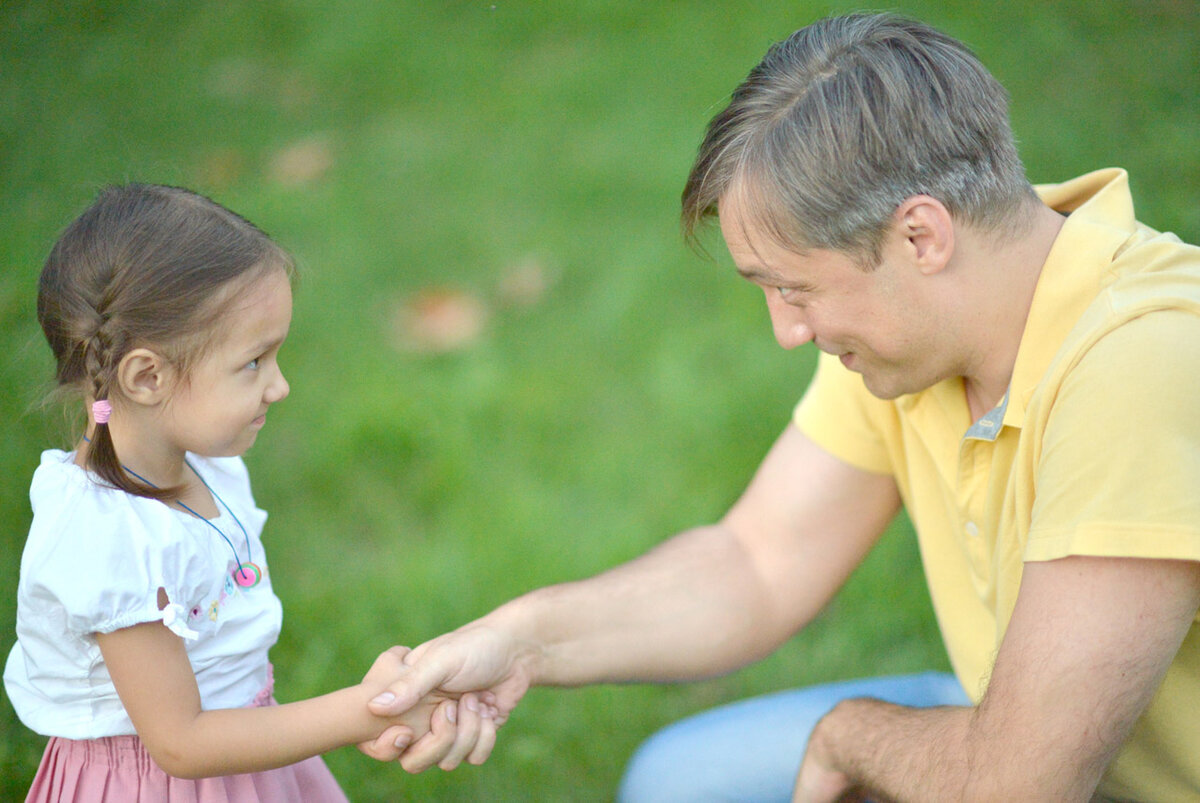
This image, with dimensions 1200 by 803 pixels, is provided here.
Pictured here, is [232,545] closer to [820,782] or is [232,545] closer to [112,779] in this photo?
[112,779]

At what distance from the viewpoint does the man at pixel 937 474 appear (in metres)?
1.64

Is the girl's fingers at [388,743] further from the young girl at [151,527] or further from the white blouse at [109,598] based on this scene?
the white blouse at [109,598]

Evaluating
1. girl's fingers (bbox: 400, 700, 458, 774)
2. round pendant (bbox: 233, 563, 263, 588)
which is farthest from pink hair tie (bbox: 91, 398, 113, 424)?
girl's fingers (bbox: 400, 700, 458, 774)

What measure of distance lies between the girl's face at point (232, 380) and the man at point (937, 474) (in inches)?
20.4

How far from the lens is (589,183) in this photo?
4.63m

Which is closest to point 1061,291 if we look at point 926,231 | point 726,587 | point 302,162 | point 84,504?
point 926,231

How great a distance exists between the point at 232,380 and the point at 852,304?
1006 mm

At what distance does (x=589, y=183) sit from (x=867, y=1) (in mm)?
1467

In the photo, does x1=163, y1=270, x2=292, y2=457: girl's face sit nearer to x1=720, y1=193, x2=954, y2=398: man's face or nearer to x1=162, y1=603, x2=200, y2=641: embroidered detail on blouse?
x1=162, y1=603, x2=200, y2=641: embroidered detail on blouse

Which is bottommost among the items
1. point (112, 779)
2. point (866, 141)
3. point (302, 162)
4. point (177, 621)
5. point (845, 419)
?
point (112, 779)

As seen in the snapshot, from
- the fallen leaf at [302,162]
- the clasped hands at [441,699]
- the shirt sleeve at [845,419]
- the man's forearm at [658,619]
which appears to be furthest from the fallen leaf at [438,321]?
the clasped hands at [441,699]

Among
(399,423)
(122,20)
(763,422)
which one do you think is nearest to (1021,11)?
(763,422)

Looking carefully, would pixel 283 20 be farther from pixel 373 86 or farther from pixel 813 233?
pixel 813 233

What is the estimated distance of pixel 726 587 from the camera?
2.42 m
